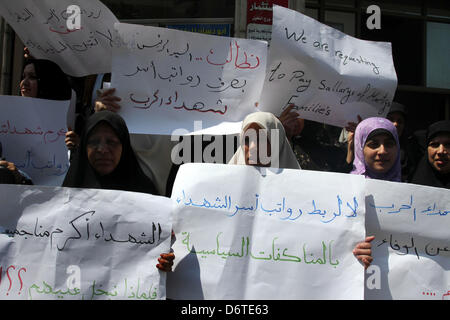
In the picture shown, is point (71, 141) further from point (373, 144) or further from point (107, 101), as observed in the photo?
point (373, 144)

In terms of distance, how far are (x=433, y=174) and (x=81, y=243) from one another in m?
1.87

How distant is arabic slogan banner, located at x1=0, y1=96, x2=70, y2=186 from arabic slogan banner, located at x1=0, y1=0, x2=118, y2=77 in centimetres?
29

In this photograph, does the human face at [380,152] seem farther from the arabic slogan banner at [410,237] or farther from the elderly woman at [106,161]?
the elderly woman at [106,161]

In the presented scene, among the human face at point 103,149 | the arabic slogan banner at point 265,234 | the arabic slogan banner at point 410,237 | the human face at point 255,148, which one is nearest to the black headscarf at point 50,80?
the human face at point 103,149

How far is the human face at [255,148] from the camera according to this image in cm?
224

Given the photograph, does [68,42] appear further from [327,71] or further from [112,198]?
[327,71]

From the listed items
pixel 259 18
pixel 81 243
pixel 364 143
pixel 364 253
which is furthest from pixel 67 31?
pixel 259 18

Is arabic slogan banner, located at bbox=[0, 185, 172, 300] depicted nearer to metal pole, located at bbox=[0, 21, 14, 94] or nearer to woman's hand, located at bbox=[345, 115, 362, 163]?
woman's hand, located at bbox=[345, 115, 362, 163]

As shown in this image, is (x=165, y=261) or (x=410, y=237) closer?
(x=165, y=261)

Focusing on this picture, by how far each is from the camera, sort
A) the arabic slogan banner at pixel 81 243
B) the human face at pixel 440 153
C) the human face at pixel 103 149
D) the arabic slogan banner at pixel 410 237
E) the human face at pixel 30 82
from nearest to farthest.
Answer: the arabic slogan banner at pixel 81 243 → the arabic slogan banner at pixel 410 237 → the human face at pixel 103 149 → the human face at pixel 440 153 → the human face at pixel 30 82

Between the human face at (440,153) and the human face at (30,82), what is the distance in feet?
7.50

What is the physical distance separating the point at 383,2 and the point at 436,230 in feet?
14.0

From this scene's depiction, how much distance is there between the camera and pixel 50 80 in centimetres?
289

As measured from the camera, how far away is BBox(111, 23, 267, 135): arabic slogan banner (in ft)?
8.95
